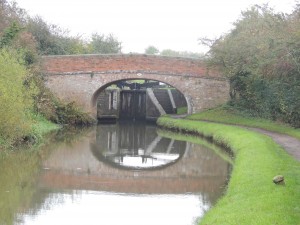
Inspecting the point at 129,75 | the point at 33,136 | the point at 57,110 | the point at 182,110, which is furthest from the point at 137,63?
the point at 33,136

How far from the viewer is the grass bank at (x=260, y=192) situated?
24.5 ft

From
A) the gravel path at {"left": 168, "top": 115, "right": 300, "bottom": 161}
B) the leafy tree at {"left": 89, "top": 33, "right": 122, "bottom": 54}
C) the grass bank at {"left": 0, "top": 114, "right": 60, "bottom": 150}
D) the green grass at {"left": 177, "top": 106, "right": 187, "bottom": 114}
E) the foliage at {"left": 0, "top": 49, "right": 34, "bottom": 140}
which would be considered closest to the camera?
the gravel path at {"left": 168, "top": 115, "right": 300, "bottom": 161}

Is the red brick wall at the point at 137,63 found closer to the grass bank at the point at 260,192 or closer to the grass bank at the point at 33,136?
the grass bank at the point at 33,136

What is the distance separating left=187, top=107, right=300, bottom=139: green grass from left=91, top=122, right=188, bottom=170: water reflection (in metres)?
3.89

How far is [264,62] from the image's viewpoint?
60.8 feet

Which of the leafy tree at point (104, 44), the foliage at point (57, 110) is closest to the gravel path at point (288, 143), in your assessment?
the foliage at point (57, 110)

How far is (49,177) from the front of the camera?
13.1m

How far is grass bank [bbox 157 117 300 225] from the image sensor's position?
24.5ft

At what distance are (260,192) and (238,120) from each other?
1728 centimetres

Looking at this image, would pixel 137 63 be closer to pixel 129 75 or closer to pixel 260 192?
pixel 129 75

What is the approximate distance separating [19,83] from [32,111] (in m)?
7.42

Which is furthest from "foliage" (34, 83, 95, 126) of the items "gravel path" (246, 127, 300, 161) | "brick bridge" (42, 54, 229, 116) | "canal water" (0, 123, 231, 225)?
"gravel path" (246, 127, 300, 161)

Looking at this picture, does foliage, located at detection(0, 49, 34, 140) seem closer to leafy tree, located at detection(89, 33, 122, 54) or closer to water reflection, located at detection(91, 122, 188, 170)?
water reflection, located at detection(91, 122, 188, 170)

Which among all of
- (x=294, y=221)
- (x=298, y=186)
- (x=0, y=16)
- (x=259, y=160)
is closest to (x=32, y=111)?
(x=0, y=16)
